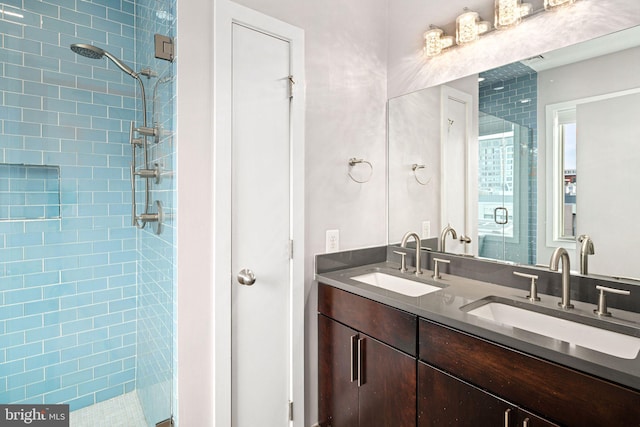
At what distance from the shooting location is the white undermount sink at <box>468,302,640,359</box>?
1083 mm

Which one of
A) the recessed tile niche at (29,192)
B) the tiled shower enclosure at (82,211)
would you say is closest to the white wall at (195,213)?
the tiled shower enclosure at (82,211)

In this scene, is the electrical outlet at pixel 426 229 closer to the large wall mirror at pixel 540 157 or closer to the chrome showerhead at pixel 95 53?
the large wall mirror at pixel 540 157

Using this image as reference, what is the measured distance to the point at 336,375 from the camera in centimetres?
173

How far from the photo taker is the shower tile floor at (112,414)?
6.11ft

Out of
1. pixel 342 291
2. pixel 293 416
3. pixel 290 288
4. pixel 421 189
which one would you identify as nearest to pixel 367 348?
pixel 342 291

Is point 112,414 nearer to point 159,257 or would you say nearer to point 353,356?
point 159,257

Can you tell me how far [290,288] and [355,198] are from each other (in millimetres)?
694

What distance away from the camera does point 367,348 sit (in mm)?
1541

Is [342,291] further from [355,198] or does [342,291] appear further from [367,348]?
[355,198]

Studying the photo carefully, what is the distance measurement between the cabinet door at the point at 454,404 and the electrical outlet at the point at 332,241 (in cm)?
81

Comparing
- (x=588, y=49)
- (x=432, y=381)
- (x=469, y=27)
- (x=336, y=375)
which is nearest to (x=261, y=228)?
(x=336, y=375)

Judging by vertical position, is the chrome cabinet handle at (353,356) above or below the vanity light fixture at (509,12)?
below

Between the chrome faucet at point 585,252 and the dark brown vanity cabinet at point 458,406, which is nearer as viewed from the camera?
the dark brown vanity cabinet at point 458,406

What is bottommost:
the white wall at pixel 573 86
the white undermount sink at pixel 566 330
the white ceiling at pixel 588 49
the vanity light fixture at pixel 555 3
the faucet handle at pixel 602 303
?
the white undermount sink at pixel 566 330
